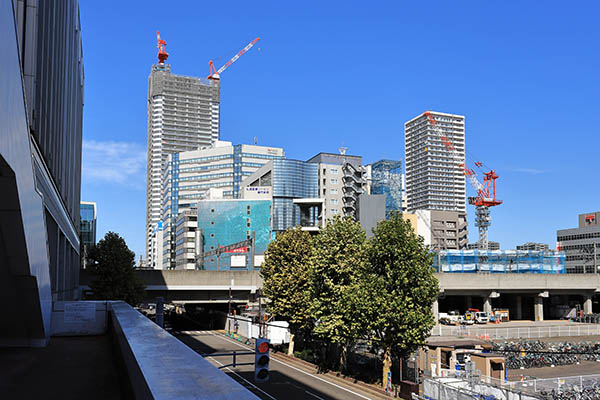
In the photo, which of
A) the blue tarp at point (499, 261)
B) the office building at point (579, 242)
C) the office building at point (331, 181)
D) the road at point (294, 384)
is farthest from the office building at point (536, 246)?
the road at point (294, 384)

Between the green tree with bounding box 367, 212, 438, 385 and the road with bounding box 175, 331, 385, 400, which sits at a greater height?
the green tree with bounding box 367, 212, 438, 385

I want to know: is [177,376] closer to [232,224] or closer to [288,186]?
[232,224]

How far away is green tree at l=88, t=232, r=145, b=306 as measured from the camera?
168 ft

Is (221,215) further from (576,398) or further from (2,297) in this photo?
(2,297)

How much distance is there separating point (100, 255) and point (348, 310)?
29292mm

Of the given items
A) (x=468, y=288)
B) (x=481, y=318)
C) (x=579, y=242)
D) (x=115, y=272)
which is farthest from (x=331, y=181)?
(x=115, y=272)

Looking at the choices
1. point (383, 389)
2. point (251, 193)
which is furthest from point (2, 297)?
point (251, 193)

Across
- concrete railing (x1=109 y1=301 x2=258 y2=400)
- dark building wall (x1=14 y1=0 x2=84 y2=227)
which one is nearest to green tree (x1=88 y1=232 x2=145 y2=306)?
dark building wall (x1=14 y1=0 x2=84 y2=227)

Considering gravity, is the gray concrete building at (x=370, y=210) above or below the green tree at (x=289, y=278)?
above

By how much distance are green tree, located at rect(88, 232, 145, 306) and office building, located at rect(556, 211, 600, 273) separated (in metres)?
129

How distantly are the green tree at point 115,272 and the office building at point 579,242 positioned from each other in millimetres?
129110

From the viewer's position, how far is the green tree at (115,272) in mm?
51103

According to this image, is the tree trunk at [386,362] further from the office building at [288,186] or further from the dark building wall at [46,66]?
the office building at [288,186]

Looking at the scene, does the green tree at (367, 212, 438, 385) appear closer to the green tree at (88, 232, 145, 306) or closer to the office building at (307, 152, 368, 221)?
the green tree at (88, 232, 145, 306)
